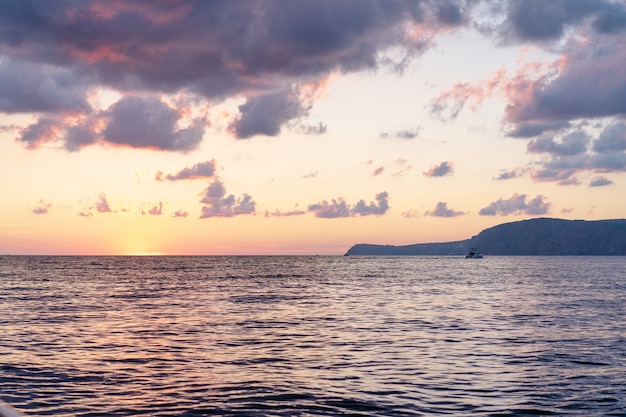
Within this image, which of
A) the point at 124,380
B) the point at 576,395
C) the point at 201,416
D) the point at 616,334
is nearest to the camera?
the point at 201,416

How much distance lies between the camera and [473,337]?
3647 cm

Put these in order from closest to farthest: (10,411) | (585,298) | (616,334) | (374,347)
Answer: (10,411) → (374,347) → (616,334) → (585,298)

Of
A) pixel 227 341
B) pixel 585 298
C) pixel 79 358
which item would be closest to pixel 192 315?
pixel 227 341

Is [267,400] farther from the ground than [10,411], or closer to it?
closer to it

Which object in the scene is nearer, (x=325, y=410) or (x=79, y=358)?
(x=325, y=410)

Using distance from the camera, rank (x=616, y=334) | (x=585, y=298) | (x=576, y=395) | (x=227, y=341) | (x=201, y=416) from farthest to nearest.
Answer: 1. (x=585, y=298)
2. (x=616, y=334)
3. (x=227, y=341)
4. (x=576, y=395)
5. (x=201, y=416)

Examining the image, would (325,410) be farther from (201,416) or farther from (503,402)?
(503,402)

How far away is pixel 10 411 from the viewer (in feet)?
13.2

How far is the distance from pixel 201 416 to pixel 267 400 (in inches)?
104

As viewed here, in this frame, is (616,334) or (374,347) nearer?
(374,347)

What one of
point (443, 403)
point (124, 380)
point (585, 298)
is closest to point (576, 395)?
point (443, 403)

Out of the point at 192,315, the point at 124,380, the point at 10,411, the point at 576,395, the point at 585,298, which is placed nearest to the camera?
the point at 10,411

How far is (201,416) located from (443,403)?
7811 millimetres

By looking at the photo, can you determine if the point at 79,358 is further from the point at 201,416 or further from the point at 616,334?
the point at 616,334
